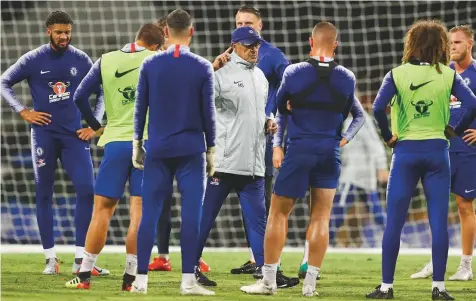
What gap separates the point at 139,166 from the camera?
6.71m

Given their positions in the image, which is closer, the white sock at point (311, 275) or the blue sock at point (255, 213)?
the white sock at point (311, 275)

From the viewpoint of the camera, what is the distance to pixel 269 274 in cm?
688

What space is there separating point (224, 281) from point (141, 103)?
1.99 metres

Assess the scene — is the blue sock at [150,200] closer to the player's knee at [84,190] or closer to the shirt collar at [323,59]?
the shirt collar at [323,59]

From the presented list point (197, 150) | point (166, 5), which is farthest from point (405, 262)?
point (166, 5)

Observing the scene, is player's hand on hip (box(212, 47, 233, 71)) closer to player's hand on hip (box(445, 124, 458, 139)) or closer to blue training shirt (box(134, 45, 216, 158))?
blue training shirt (box(134, 45, 216, 158))

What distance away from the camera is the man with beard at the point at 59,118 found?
8.29 m

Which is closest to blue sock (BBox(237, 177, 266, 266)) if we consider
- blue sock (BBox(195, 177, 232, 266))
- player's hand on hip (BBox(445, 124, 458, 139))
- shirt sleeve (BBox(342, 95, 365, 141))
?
blue sock (BBox(195, 177, 232, 266))

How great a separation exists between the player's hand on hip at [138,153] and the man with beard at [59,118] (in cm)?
164

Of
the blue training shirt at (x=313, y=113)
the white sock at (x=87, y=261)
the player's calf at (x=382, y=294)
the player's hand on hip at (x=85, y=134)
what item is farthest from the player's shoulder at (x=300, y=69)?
the player's hand on hip at (x=85, y=134)

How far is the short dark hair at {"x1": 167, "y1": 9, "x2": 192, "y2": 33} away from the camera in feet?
21.7

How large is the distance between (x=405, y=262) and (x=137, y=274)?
4.34 meters

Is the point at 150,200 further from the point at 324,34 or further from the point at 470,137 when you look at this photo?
the point at 470,137

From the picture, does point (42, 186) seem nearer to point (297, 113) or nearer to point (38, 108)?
point (38, 108)
